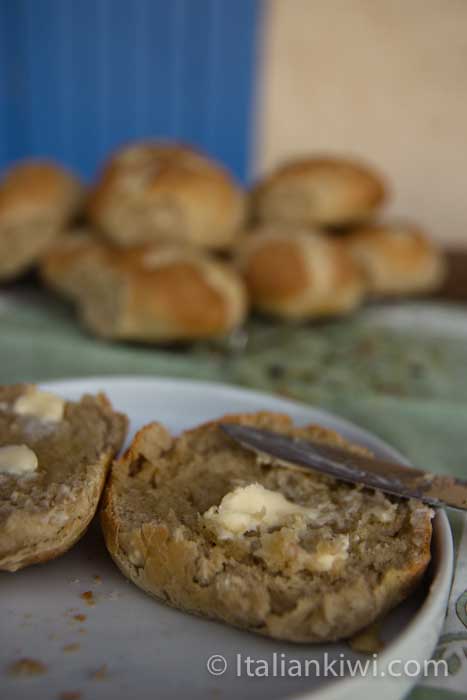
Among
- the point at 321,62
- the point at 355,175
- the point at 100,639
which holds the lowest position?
the point at 100,639

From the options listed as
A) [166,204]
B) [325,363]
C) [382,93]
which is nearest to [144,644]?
[325,363]

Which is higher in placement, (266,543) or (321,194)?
(321,194)

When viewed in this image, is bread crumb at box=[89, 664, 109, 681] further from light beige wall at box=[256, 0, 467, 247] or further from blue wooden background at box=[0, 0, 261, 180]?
blue wooden background at box=[0, 0, 261, 180]

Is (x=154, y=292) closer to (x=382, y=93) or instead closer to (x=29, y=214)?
(x=29, y=214)

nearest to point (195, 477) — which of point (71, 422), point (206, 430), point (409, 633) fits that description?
point (206, 430)

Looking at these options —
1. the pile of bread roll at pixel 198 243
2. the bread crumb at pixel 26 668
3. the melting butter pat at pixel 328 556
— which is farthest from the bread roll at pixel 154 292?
the bread crumb at pixel 26 668

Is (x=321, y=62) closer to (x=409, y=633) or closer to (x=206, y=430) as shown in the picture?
(x=206, y=430)
